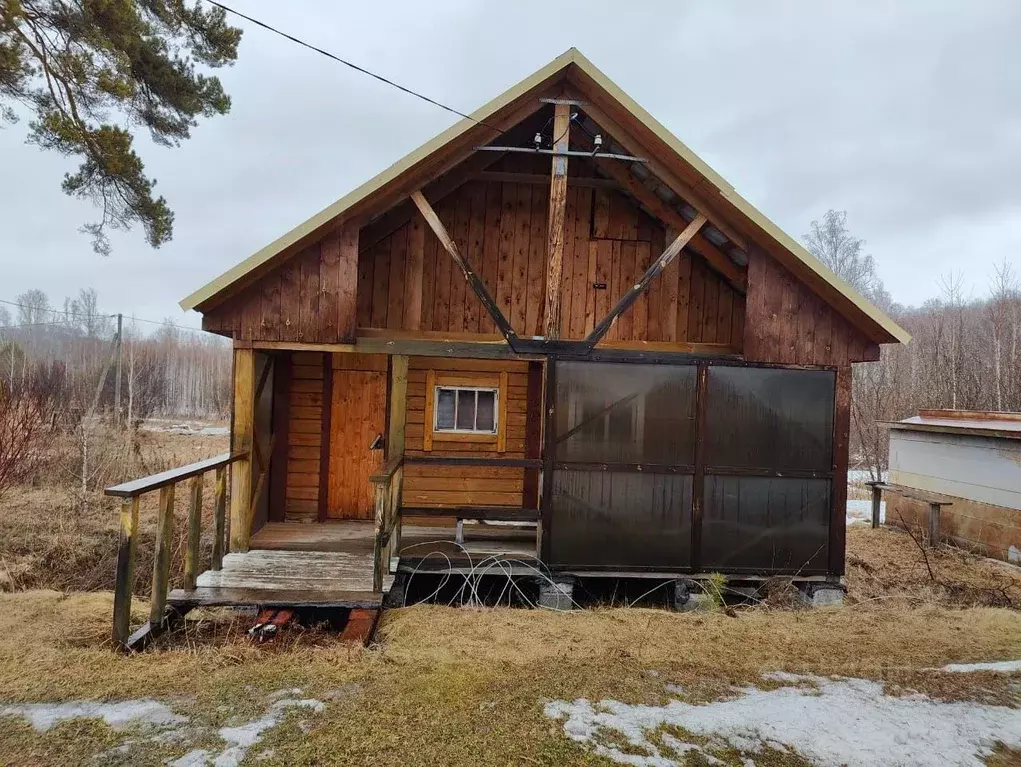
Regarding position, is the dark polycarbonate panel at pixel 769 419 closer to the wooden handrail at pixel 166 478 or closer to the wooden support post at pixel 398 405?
the wooden support post at pixel 398 405

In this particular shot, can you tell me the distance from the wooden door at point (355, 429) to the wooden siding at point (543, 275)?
3.95 feet

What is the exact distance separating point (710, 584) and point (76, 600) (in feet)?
19.7

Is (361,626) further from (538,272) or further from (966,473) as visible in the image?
(966,473)

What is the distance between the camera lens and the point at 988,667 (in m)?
4.36

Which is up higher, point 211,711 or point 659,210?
point 659,210

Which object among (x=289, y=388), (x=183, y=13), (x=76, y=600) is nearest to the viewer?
(x=76, y=600)

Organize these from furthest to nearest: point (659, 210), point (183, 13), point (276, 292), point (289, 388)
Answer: point (183, 13) → point (289, 388) → point (659, 210) → point (276, 292)

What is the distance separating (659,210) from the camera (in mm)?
7227

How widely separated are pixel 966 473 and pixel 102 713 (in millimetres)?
11583

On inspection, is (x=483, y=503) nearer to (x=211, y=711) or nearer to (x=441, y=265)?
(x=441, y=265)

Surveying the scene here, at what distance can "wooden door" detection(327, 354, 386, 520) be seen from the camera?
27.2 feet

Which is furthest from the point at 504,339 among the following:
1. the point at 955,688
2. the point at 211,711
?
the point at 955,688

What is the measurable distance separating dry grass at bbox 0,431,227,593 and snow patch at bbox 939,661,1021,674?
8.07 m

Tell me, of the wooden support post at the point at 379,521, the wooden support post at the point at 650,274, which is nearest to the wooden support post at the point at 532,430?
the wooden support post at the point at 650,274
